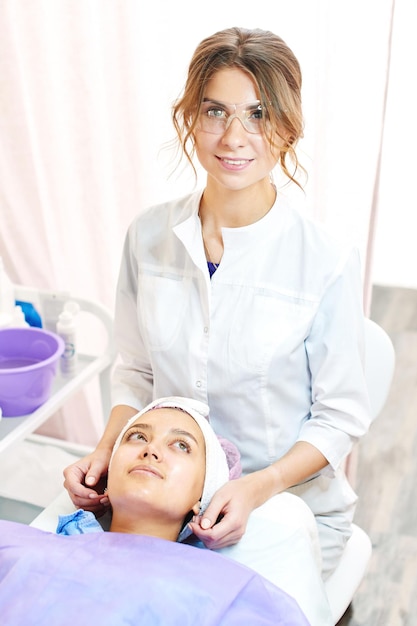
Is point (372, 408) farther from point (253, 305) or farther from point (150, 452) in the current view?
point (150, 452)

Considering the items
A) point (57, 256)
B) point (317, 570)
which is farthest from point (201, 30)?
point (317, 570)

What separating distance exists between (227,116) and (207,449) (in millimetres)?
541

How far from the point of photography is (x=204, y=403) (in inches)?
53.2

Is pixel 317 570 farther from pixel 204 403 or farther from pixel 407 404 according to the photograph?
pixel 407 404

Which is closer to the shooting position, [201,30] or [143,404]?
[143,404]

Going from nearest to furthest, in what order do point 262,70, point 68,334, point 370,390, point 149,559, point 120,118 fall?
1. point 149,559
2. point 262,70
3. point 370,390
4. point 68,334
5. point 120,118

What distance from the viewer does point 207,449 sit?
3.98 ft

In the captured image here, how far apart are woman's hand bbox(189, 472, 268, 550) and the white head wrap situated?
0.6 inches

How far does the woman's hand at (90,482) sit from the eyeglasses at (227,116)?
591 mm

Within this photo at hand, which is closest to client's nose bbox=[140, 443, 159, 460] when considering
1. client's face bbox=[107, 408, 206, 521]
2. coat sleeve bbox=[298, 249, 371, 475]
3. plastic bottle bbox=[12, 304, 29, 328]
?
client's face bbox=[107, 408, 206, 521]

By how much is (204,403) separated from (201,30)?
86 centimetres

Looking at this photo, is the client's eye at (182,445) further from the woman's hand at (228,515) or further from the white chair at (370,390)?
the white chair at (370,390)

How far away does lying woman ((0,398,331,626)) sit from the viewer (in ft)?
3.28

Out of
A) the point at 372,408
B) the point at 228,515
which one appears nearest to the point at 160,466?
the point at 228,515
